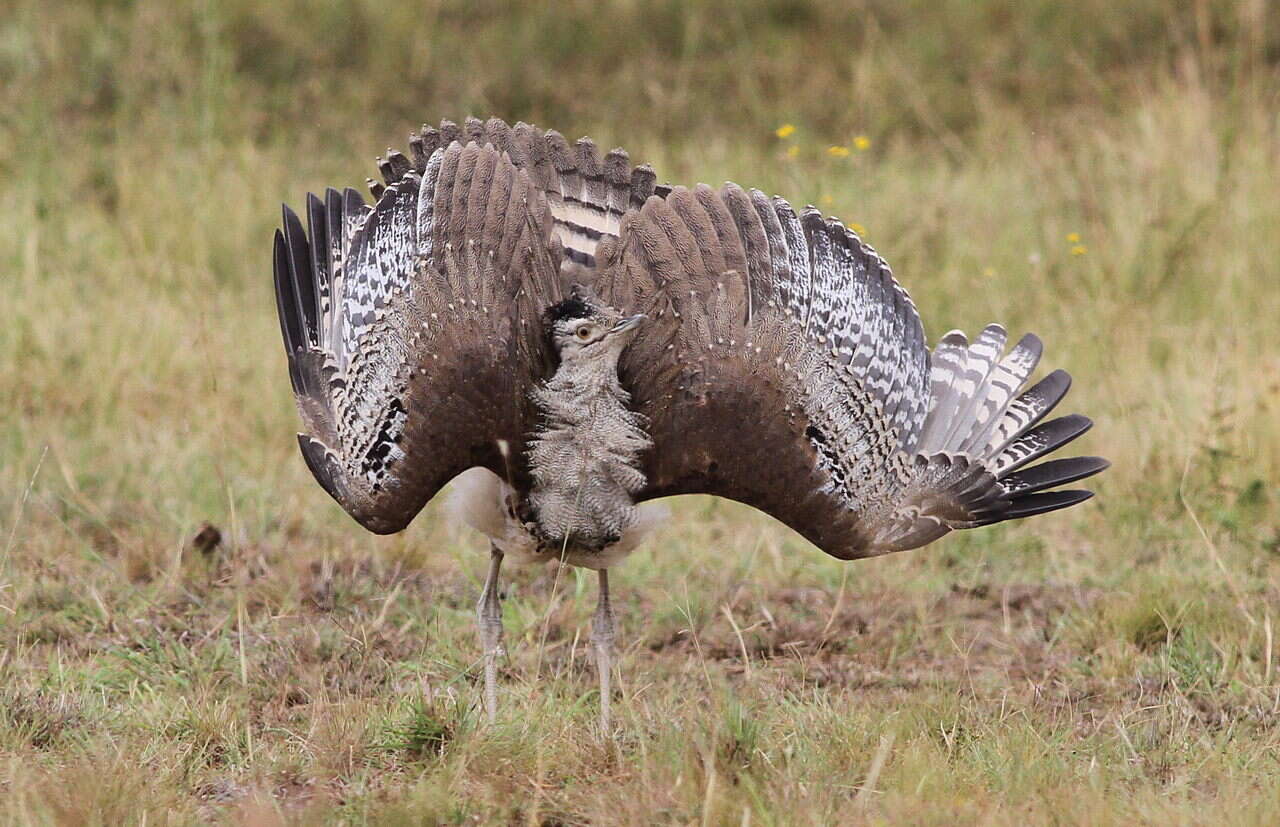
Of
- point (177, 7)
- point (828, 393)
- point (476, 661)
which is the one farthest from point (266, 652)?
point (177, 7)

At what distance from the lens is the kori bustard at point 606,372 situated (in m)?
4.35

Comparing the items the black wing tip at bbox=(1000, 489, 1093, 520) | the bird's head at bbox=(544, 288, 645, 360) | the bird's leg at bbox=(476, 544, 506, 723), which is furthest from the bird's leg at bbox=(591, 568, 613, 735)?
the black wing tip at bbox=(1000, 489, 1093, 520)

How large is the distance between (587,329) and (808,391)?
25.4 inches

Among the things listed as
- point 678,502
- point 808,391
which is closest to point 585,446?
point 808,391

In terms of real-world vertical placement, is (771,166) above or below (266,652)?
above

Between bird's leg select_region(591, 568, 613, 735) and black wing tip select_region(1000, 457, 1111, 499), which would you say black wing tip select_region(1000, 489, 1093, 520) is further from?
bird's leg select_region(591, 568, 613, 735)

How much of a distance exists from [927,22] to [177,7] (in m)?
4.63

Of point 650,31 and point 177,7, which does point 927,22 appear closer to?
point 650,31

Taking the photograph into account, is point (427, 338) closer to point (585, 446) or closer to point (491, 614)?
point (585, 446)

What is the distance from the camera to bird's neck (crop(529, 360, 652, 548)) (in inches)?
172

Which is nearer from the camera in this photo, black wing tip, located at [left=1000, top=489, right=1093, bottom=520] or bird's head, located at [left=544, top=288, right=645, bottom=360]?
bird's head, located at [left=544, top=288, right=645, bottom=360]

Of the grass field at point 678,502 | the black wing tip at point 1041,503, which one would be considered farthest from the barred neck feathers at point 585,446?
the black wing tip at point 1041,503

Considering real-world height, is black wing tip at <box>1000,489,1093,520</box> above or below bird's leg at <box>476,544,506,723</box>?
above

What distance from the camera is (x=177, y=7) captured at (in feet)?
31.7
